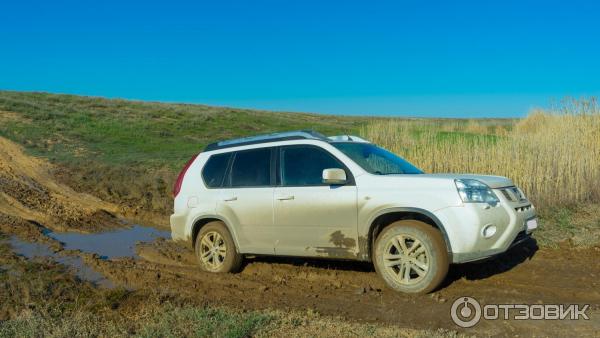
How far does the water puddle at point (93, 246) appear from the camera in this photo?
7.77 metres

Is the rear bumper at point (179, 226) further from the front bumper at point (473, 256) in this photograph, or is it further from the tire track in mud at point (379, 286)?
the front bumper at point (473, 256)

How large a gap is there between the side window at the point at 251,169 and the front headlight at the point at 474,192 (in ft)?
7.75

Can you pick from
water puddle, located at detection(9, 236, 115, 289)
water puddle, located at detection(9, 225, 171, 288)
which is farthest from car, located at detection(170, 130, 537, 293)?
water puddle, located at detection(9, 225, 171, 288)

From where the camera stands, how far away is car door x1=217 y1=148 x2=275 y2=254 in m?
6.91

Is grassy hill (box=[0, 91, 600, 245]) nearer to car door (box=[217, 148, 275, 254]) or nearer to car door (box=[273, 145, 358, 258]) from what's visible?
car door (box=[273, 145, 358, 258])

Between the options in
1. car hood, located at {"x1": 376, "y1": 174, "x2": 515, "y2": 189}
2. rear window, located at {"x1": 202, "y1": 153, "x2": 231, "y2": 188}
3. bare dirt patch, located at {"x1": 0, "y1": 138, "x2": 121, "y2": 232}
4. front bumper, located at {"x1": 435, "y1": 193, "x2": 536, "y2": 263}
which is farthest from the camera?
bare dirt patch, located at {"x1": 0, "y1": 138, "x2": 121, "y2": 232}

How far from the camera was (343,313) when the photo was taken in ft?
18.0

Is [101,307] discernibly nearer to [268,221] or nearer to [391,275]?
[268,221]

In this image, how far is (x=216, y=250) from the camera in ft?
24.4

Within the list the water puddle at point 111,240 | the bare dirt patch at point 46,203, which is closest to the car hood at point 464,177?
the water puddle at point 111,240

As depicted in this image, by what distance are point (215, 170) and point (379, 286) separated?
2709mm

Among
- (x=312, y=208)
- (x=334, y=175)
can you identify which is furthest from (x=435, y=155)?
(x=334, y=175)

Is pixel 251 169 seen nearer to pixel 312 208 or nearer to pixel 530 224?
pixel 312 208

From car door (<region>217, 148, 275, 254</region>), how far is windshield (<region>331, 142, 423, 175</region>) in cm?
97
